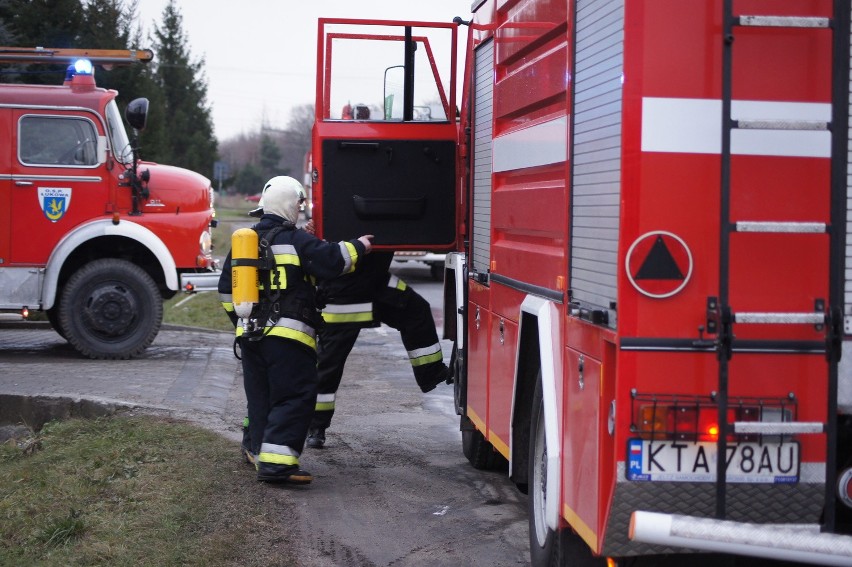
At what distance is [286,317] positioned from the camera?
7.05 meters


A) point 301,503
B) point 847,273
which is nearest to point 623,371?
point 847,273

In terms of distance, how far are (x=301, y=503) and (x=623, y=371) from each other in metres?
3.32

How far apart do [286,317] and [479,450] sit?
156cm

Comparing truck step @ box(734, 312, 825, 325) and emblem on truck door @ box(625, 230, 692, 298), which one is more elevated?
emblem on truck door @ box(625, 230, 692, 298)

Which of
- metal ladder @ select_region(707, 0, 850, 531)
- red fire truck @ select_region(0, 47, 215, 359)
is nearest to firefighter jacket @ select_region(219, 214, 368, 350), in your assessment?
metal ladder @ select_region(707, 0, 850, 531)

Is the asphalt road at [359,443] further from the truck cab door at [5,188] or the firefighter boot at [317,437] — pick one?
the truck cab door at [5,188]

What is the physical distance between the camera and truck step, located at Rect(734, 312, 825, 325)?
3768mm

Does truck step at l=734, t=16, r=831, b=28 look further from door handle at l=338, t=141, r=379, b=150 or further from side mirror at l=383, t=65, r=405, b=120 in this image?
side mirror at l=383, t=65, r=405, b=120

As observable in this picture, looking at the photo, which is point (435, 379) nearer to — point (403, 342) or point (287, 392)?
point (403, 342)

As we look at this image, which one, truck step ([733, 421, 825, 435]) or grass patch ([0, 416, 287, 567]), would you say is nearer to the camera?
truck step ([733, 421, 825, 435])

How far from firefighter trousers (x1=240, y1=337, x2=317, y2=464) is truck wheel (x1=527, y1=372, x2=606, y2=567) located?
1.89 m

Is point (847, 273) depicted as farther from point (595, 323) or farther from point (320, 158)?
point (320, 158)

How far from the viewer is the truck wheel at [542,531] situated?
15.4 feet

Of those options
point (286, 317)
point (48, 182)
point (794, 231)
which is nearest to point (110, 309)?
point (48, 182)
